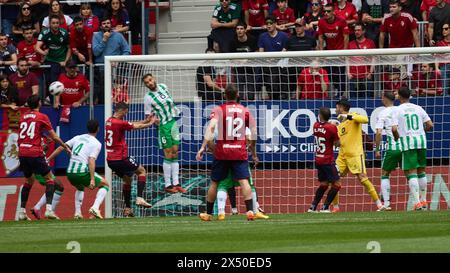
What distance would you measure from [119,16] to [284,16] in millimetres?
3346

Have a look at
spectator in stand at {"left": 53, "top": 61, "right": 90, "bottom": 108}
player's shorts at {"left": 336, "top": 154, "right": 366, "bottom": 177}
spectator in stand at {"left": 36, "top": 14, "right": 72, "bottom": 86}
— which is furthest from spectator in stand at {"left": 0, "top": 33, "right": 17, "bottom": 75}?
player's shorts at {"left": 336, "top": 154, "right": 366, "bottom": 177}

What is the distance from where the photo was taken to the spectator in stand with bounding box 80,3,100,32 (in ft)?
87.1

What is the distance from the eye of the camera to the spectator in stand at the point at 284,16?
85.5ft

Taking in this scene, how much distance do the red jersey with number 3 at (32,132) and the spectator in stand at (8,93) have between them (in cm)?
352

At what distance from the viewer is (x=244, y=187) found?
60.2 feet

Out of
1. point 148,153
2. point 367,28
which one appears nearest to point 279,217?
point 148,153

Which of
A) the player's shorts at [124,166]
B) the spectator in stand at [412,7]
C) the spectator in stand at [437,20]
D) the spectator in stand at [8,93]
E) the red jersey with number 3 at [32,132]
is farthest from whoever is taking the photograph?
the spectator in stand at [412,7]

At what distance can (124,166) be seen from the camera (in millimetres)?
22375

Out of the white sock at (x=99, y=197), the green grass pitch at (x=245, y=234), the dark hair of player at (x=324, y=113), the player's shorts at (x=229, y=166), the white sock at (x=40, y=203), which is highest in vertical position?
the dark hair of player at (x=324, y=113)

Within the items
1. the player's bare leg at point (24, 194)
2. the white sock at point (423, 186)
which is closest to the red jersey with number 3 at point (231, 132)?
the white sock at point (423, 186)

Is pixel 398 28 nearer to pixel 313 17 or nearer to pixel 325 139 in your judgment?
pixel 313 17

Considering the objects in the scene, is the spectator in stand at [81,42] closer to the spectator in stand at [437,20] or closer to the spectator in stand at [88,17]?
the spectator in stand at [88,17]

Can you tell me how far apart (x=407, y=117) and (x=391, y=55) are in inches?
60.7
